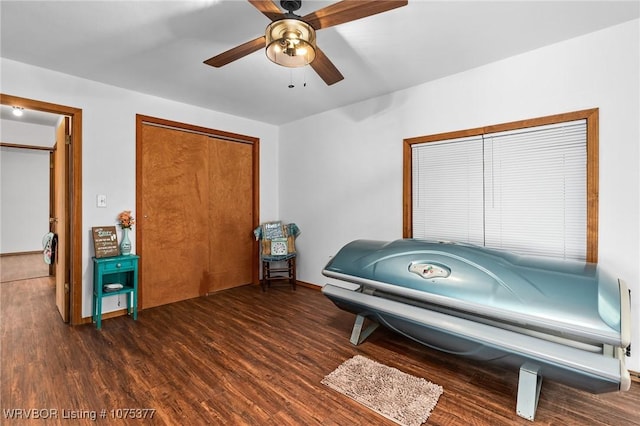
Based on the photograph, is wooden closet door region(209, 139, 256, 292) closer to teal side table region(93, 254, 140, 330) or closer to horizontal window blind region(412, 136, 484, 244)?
teal side table region(93, 254, 140, 330)

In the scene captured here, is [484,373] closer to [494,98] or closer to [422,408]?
[422,408]

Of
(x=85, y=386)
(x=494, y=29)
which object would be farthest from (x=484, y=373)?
(x=85, y=386)

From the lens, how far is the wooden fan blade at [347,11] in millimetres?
1450

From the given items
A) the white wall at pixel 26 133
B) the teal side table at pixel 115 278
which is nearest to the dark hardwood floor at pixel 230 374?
the teal side table at pixel 115 278

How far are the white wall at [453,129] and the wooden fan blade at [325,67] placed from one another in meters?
1.38

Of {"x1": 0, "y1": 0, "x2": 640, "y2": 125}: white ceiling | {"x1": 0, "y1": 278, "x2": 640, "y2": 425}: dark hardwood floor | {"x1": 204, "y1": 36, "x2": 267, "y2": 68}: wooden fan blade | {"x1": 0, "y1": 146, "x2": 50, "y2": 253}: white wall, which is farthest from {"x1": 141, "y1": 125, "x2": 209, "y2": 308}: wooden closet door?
{"x1": 0, "y1": 146, "x2": 50, "y2": 253}: white wall

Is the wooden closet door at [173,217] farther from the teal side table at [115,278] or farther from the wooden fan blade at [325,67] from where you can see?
the wooden fan blade at [325,67]

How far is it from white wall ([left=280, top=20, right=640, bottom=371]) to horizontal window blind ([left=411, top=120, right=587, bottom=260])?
0.16 meters

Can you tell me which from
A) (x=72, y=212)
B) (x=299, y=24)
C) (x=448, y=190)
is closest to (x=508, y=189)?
(x=448, y=190)

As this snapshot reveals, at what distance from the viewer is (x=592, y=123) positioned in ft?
7.23

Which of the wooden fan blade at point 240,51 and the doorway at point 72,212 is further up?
the wooden fan blade at point 240,51

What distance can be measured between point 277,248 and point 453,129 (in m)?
2.73

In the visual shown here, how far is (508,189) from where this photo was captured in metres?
2.62

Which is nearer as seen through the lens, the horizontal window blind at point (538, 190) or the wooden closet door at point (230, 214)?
the horizontal window blind at point (538, 190)
